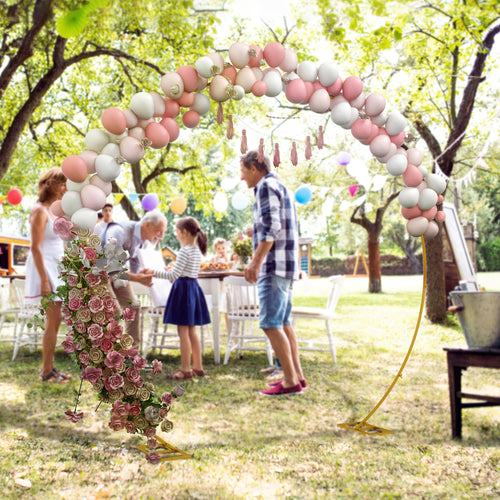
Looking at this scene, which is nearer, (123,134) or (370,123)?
(123,134)

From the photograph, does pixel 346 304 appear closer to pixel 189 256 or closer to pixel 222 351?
pixel 222 351

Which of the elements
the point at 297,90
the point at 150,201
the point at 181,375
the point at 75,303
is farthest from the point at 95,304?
the point at 150,201

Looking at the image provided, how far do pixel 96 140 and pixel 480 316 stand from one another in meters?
2.04

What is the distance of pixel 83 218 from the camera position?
5.67ft

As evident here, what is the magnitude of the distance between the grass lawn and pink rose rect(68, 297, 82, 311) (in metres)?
0.63

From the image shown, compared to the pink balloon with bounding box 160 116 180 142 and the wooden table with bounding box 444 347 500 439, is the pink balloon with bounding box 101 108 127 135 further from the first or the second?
the wooden table with bounding box 444 347 500 439

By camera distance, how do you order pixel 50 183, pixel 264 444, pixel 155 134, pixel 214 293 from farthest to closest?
pixel 214 293 → pixel 50 183 → pixel 264 444 → pixel 155 134


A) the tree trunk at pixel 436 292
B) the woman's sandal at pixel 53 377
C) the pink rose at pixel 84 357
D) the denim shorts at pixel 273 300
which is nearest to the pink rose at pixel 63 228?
the pink rose at pixel 84 357

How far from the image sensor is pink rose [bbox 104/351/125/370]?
1.68 metres

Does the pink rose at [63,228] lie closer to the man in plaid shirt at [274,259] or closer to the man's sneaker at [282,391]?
the man in plaid shirt at [274,259]

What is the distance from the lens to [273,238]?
3258mm

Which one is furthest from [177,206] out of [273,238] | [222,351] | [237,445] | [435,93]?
[237,445]

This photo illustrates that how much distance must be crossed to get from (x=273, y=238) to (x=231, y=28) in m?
9.73

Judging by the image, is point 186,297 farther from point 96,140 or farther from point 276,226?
point 96,140
